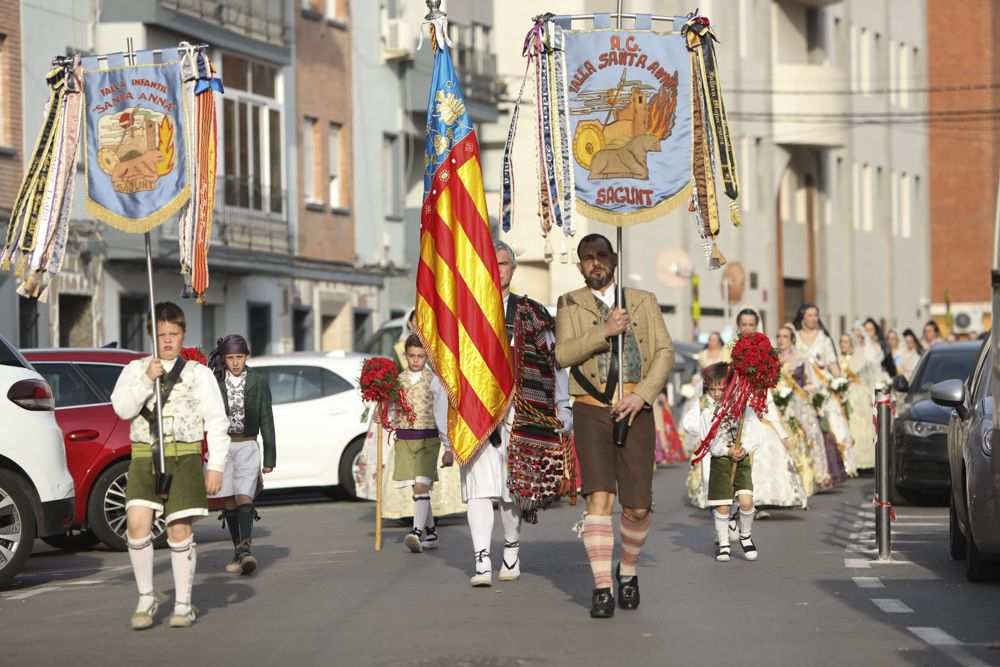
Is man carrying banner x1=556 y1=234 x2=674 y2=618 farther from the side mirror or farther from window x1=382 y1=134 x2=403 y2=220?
window x1=382 y1=134 x2=403 y2=220

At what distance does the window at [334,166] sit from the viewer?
1657 inches

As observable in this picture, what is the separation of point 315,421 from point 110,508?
643 centimetres

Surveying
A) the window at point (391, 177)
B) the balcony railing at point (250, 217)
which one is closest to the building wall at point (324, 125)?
the balcony railing at point (250, 217)

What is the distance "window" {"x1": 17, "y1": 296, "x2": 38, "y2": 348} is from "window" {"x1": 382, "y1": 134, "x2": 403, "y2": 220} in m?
14.5

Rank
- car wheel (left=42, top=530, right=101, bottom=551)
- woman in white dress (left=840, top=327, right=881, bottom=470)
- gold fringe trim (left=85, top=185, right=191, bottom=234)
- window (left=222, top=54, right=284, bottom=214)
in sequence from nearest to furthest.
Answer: gold fringe trim (left=85, top=185, right=191, bottom=234) → car wheel (left=42, top=530, right=101, bottom=551) → woman in white dress (left=840, top=327, right=881, bottom=470) → window (left=222, top=54, right=284, bottom=214)

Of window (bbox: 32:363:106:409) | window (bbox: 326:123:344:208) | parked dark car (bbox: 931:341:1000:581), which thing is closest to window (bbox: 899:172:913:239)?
window (bbox: 326:123:344:208)

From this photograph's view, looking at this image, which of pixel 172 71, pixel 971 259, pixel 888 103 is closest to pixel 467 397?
pixel 172 71

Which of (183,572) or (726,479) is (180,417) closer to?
(183,572)

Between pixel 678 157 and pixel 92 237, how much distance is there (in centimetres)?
2074

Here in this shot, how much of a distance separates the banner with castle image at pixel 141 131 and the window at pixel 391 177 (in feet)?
100

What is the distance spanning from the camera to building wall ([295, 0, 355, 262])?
133 ft

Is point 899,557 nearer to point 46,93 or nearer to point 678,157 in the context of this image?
point 678,157

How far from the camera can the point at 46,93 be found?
101 ft

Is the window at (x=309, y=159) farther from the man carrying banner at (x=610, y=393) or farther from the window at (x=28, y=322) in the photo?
the man carrying banner at (x=610, y=393)
